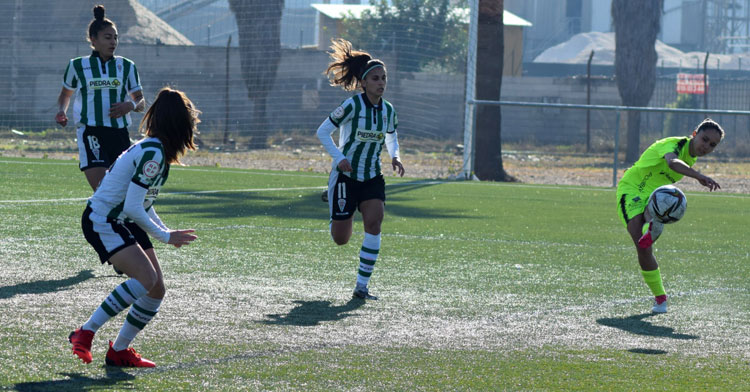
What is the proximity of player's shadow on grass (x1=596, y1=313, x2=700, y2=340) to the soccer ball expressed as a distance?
31.0 inches

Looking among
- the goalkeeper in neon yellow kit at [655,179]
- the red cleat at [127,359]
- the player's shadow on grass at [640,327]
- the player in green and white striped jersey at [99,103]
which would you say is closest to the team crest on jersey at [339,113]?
the player in green and white striped jersey at [99,103]

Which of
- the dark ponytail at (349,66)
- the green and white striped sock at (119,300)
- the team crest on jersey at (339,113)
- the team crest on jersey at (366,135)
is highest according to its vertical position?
the dark ponytail at (349,66)

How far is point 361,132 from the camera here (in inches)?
333

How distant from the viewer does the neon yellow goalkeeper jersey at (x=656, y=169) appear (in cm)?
816

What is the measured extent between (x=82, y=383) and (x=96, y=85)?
507cm

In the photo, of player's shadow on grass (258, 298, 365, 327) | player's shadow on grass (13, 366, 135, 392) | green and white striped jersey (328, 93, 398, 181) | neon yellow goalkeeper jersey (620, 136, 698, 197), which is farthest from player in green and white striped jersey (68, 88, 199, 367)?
neon yellow goalkeeper jersey (620, 136, 698, 197)

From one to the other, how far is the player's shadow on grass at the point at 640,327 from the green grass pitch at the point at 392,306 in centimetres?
2

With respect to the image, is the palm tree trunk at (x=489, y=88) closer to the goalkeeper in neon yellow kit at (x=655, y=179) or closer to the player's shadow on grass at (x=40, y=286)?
the goalkeeper in neon yellow kit at (x=655, y=179)

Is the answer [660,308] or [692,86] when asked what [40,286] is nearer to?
[660,308]

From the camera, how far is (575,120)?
113 ft

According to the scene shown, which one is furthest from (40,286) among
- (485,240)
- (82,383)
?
(485,240)

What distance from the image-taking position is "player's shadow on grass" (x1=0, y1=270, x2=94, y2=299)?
24.1ft

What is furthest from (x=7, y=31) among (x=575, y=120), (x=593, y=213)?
(x=593, y=213)

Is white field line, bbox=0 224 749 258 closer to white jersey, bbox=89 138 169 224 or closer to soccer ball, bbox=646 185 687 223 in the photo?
soccer ball, bbox=646 185 687 223
